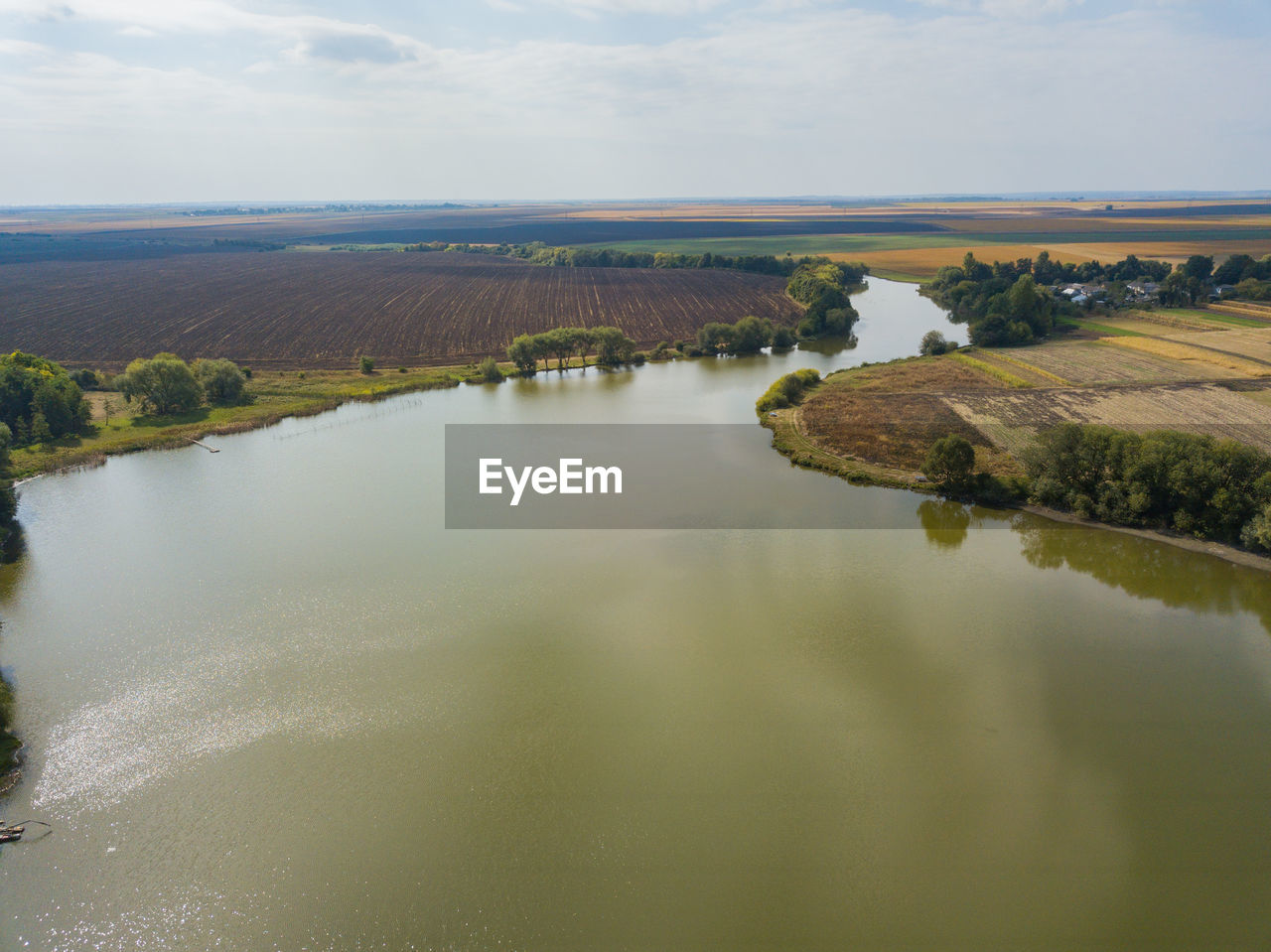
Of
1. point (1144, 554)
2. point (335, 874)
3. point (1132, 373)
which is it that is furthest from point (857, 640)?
point (1132, 373)

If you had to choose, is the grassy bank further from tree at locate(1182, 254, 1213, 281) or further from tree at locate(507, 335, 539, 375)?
tree at locate(1182, 254, 1213, 281)

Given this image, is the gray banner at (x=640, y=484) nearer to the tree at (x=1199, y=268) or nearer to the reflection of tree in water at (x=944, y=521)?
the reflection of tree in water at (x=944, y=521)

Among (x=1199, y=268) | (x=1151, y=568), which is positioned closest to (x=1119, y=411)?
(x=1151, y=568)

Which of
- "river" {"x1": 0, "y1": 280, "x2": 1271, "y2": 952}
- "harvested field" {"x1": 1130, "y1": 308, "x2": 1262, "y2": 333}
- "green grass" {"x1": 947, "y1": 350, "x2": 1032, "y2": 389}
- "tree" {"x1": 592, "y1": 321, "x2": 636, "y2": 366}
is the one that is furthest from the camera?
"harvested field" {"x1": 1130, "y1": 308, "x2": 1262, "y2": 333}

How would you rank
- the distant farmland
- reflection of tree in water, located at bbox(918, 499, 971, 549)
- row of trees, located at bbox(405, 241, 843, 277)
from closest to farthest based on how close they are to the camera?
1. reflection of tree in water, located at bbox(918, 499, 971, 549)
2. the distant farmland
3. row of trees, located at bbox(405, 241, 843, 277)

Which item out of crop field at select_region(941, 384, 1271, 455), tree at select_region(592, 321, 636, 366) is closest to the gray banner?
crop field at select_region(941, 384, 1271, 455)
